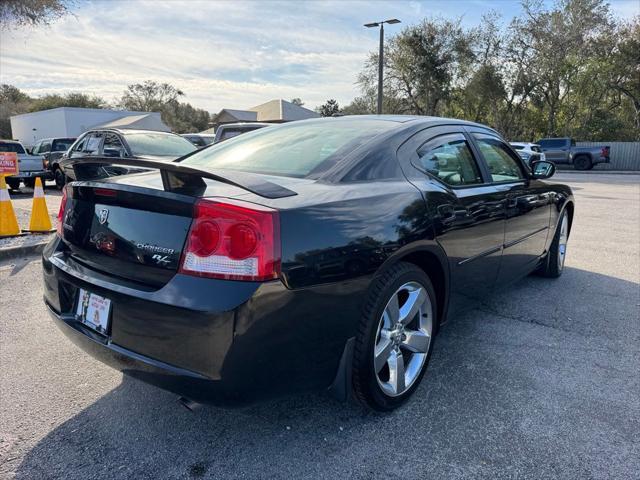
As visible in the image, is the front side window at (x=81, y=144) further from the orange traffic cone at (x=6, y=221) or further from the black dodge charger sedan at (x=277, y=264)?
the black dodge charger sedan at (x=277, y=264)

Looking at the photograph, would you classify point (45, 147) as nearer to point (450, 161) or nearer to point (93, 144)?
→ point (93, 144)

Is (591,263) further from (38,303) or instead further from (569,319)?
(38,303)

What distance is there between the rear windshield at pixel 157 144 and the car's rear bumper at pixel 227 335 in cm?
732

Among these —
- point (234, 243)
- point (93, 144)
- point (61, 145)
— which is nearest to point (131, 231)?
point (234, 243)

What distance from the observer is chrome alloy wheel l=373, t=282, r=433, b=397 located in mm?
2430

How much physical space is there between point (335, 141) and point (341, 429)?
63.1 inches

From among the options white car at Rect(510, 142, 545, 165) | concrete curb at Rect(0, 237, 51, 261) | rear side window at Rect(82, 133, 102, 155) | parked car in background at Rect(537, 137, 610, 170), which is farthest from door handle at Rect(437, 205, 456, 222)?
parked car in background at Rect(537, 137, 610, 170)

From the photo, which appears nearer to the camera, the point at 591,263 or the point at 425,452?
the point at 425,452

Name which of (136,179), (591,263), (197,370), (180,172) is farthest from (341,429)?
(591,263)

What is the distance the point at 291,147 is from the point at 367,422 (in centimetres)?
164

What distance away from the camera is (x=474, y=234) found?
121 inches

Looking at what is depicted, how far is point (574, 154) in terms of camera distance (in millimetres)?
26453

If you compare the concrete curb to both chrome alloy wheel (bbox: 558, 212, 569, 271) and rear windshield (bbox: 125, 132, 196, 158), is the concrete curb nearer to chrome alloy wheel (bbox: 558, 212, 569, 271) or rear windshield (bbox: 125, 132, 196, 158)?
rear windshield (bbox: 125, 132, 196, 158)

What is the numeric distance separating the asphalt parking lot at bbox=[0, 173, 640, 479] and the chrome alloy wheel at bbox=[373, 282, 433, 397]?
0.18m
